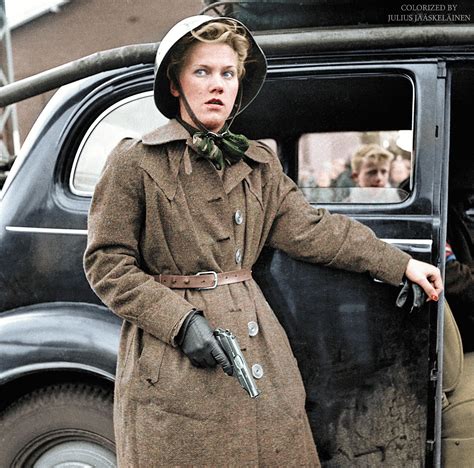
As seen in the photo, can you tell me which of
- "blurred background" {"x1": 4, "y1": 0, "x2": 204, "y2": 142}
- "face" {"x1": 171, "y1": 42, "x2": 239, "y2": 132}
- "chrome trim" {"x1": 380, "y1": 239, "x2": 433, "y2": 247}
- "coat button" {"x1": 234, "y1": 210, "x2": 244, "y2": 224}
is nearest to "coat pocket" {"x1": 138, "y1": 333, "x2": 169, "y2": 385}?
"coat button" {"x1": 234, "y1": 210, "x2": 244, "y2": 224}

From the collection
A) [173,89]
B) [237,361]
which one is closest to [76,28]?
[173,89]

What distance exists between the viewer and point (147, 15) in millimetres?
10312

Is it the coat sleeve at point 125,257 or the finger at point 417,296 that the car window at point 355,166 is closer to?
the finger at point 417,296

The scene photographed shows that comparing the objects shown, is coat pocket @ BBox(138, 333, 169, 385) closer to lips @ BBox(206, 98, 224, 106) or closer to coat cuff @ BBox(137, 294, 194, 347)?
coat cuff @ BBox(137, 294, 194, 347)

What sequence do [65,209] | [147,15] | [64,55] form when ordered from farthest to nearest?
[64,55], [147,15], [65,209]

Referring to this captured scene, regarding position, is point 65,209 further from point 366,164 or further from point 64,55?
point 64,55

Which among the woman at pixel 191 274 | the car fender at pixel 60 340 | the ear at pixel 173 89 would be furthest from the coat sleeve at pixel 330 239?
the car fender at pixel 60 340

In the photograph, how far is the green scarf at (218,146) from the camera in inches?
76.3

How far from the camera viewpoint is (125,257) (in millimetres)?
1900

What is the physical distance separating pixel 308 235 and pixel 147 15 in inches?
352

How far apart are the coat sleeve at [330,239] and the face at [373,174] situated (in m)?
0.33

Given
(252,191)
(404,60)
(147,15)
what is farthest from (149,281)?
(147,15)

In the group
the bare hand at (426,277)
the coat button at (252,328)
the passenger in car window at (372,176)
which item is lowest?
the coat button at (252,328)

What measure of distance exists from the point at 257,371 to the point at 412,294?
0.60 meters
